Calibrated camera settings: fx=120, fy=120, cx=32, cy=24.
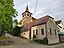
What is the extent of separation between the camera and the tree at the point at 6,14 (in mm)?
25452

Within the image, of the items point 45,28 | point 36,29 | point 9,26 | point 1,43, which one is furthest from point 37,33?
point 1,43

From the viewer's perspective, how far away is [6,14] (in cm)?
2638

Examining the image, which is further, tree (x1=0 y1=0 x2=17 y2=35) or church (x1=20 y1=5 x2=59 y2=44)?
church (x1=20 y1=5 x2=59 y2=44)

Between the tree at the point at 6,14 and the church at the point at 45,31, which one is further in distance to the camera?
the church at the point at 45,31

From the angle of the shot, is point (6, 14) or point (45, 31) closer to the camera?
point (6, 14)

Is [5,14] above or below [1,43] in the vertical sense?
above

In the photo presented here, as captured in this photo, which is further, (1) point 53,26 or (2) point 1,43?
(1) point 53,26

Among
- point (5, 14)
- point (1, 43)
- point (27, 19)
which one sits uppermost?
point (27, 19)

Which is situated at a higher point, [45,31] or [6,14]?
[6,14]

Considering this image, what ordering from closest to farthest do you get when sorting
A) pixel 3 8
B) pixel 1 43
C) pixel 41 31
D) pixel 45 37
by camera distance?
1. pixel 1 43
2. pixel 3 8
3. pixel 45 37
4. pixel 41 31

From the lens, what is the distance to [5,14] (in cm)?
2612

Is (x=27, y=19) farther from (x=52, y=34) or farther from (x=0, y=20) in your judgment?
(x=0, y=20)

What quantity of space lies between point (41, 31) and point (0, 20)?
37.7 ft

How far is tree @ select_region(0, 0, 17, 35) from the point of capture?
25.5m
